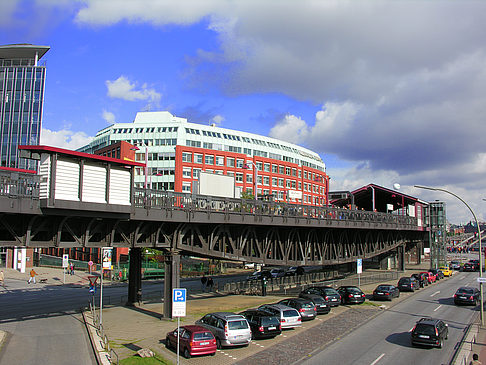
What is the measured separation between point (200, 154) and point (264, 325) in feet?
250

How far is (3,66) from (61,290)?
105 m

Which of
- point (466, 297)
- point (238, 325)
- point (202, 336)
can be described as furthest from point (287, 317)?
point (466, 297)

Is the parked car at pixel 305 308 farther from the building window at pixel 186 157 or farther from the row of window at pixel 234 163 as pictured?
the building window at pixel 186 157

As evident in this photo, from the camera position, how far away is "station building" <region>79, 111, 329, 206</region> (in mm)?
92938

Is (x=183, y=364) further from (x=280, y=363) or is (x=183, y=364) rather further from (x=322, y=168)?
(x=322, y=168)

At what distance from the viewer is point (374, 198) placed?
75750mm

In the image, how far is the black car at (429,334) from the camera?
20312 millimetres

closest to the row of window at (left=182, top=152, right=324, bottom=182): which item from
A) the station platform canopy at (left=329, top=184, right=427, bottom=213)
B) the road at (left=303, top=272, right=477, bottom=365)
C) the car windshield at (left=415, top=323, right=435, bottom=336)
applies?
the station platform canopy at (left=329, top=184, right=427, bottom=213)

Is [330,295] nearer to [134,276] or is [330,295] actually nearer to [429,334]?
[429,334]

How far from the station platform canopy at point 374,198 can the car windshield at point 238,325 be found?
167 feet

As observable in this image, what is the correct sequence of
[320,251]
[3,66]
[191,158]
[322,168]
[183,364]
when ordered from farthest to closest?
[322,168] < [3,66] < [191,158] < [320,251] < [183,364]

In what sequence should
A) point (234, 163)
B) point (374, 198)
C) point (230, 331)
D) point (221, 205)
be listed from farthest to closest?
point (234, 163) < point (374, 198) < point (221, 205) < point (230, 331)

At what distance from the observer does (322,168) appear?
13862cm

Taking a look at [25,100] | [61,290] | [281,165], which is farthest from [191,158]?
[25,100]
